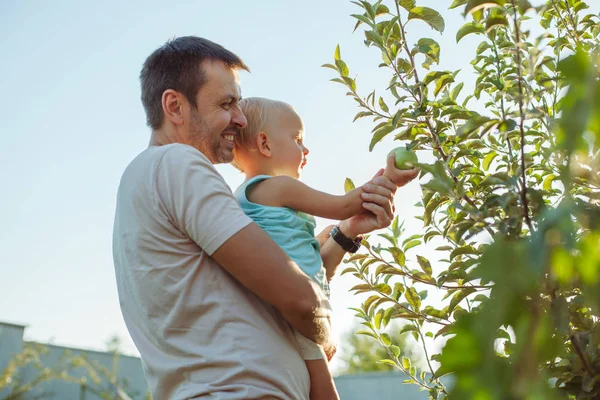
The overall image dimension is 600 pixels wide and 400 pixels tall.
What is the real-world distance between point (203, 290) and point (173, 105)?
81 centimetres

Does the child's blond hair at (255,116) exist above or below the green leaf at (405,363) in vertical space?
above

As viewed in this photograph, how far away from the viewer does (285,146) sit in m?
2.58

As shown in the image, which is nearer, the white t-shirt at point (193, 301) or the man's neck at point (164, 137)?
the white t-shirt at point (193, 301)

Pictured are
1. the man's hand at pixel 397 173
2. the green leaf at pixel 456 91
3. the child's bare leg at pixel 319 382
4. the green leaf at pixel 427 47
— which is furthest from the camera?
the green leaf at pixel 456 91

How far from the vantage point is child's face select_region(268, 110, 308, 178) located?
256 cm

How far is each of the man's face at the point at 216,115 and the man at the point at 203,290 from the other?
35cm

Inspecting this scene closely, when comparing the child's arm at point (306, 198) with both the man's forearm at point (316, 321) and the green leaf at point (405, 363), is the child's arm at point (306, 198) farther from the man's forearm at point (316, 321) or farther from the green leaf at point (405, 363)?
the green leaf at point (405, 363)

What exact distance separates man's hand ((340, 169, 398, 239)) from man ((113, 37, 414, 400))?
510 mm

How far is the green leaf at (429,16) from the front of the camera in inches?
77.5

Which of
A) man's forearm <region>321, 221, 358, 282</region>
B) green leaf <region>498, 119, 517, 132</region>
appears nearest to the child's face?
man's forearm <region>321, 221, 358, 282</region>

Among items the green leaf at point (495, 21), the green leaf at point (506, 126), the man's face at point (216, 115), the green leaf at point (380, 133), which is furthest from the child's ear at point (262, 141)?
the green leaf at point (506, 126)

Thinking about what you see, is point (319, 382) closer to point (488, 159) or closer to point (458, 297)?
point (458, 297)

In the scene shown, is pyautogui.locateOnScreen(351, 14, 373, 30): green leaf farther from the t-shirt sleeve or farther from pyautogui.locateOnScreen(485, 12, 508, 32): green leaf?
pyautogui.locateOnScreen(485, 12, 508, 32): green leaf

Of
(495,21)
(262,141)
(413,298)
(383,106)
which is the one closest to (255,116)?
(262,141)
